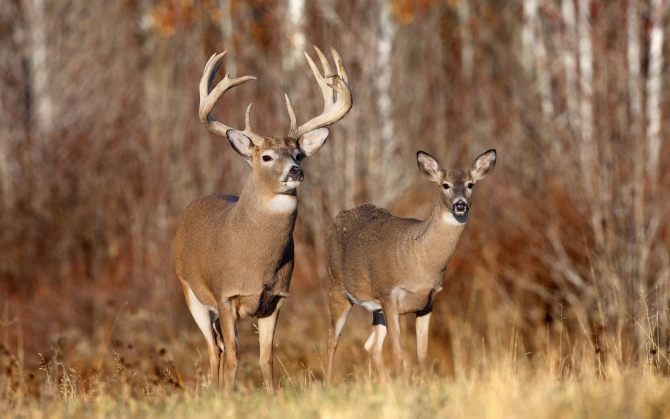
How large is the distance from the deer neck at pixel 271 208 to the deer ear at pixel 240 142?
24 cm

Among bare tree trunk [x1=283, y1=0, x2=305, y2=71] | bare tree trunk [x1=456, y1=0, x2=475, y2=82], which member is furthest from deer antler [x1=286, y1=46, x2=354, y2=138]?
bare tree trunk [x1=456, y1=0, x2=475, y2=82]

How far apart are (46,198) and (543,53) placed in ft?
28.5

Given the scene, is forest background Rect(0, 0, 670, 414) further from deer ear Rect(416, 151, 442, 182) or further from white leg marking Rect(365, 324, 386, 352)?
deer ear Rect(416, 151, 442, 182)

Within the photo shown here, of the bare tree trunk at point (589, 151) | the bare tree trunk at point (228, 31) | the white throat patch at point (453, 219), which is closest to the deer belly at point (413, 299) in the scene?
the white throat patch at point (453, 219)

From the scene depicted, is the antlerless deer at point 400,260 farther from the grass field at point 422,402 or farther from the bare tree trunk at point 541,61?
the bare tree trunk at point 541,61

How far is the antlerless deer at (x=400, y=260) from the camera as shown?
6.80 m

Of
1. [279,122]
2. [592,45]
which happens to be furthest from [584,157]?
[279,122]

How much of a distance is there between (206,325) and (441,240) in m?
1.95

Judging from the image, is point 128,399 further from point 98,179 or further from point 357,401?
point 98,179

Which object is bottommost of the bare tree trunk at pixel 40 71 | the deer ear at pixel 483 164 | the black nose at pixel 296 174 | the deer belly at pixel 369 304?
the deer belly at pixel 369 304

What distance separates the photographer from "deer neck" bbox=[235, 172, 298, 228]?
22.3ft

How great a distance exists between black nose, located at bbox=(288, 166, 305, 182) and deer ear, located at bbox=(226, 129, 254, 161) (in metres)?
0.57

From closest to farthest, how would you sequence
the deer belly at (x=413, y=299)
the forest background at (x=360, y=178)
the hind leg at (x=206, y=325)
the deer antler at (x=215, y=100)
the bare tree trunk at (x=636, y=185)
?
the deer belly at (x=413, y=299) < the deer antler at (x=215, y=100) < the hind leg at (x=206, y=325) < the bare tree trunk at (x=636, y=185) < the forest background at (x=360, y=178)

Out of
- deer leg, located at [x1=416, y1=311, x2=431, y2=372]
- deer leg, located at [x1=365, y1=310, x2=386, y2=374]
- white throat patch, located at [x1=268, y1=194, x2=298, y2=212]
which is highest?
white throat patch, located at [x1=268, y1=194, x2=298, y2=212]
